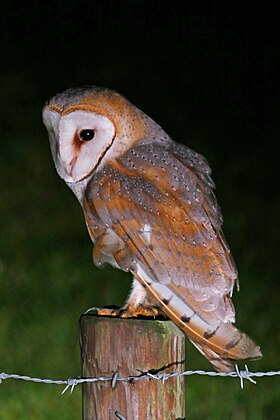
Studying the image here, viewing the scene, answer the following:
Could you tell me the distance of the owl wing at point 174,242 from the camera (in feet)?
4.44

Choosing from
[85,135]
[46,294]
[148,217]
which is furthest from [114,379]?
[46,294]

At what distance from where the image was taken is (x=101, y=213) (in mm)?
1429

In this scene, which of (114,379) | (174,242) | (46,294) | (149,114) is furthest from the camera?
(149,114)

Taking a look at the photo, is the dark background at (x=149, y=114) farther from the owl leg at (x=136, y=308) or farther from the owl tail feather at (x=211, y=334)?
the owl tail feather at (x=211, y=334)

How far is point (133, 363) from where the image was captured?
1271 mm

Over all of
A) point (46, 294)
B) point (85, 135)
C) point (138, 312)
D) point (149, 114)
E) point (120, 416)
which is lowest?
point (46, 294)

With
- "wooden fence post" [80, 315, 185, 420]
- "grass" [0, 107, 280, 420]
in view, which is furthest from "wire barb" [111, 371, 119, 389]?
"grass" [0, 107, 280, 420]

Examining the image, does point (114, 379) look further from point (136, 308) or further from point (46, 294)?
point (46, 294)

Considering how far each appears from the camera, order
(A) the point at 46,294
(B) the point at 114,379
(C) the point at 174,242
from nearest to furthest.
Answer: (B) the point at 114,379
(C) the point at 174,242
(A) the point at 46,294

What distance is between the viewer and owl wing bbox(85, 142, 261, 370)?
1.35m

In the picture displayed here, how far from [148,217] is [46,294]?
166 cm

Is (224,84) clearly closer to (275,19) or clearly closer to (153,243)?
(275,19)

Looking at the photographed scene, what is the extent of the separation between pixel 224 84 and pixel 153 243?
2.09m

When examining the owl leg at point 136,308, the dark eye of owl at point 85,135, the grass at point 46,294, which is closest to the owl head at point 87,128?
the dark eye of owl at point 85,135
